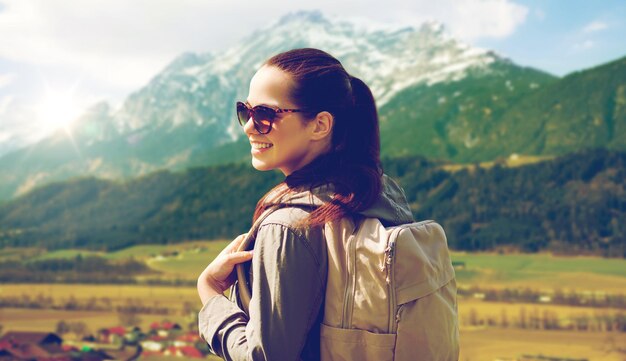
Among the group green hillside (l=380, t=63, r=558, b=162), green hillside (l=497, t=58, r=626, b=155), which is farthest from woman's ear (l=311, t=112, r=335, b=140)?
green hillside (l=380, t=63, r=558, b=162)

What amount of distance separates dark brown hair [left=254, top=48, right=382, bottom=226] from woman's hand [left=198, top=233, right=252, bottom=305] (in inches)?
5.2

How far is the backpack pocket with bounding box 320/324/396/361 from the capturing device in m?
1.80

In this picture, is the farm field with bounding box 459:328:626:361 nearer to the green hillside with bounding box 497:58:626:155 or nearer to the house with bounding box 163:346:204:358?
the house with bounding box 163:346:204:358

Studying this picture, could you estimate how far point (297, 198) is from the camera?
74.8 inches

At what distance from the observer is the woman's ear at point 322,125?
6.69 ft

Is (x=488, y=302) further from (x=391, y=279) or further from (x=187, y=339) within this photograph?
(x=391, y=279)

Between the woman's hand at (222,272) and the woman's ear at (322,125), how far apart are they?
14.2 inches

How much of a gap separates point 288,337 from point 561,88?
138429 mm

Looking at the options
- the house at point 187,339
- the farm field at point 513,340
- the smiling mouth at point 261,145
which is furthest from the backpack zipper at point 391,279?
the house at point 187,339

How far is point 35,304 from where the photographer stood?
195 feet

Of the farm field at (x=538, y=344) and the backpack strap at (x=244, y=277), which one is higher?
the backpack strap at (x=244, y=277)

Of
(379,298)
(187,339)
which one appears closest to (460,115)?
(187,339)

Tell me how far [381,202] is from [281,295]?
414 millimetres

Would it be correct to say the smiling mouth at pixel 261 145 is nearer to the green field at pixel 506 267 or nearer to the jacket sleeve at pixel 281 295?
the jacket sleeve at pixel 281 295
